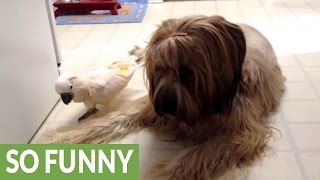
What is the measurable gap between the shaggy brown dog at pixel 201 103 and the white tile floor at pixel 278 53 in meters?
0.12

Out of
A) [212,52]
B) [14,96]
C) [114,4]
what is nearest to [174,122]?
[212,52]

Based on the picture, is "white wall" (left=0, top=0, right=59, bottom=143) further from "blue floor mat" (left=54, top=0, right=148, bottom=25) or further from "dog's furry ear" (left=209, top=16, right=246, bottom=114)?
"blue floor mat" (left=54, top=0, right=148, bottom=25)

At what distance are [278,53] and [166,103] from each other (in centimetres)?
154

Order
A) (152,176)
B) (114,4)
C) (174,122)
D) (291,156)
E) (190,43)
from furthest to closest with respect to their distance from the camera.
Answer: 1. (114,4)
2. (174,122)
3. (291,156)
4. (152,176)
5. (190,43)

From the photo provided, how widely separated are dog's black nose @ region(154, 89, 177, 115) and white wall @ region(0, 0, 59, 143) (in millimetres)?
654

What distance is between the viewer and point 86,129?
1829 mm

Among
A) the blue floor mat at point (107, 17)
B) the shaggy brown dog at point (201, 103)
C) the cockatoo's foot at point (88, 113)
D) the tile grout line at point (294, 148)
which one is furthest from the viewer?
the blue floor mat at point (107, 17)

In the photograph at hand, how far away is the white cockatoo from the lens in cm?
184

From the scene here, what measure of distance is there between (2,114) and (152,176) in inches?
26.1

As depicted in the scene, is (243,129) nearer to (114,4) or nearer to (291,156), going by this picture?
(291,156)

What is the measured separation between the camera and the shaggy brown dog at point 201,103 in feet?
4.68

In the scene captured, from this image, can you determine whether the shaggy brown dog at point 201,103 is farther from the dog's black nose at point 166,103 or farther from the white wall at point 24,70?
the white wall at point 24,70

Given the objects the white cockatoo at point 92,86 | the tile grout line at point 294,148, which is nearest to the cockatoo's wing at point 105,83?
the white cockatoo at point 92,86

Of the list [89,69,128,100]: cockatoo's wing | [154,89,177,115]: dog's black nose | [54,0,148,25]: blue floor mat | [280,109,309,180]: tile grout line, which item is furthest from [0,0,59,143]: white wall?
[54,0,148,25]: blue floor mat
